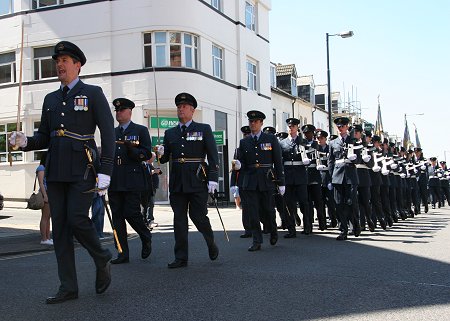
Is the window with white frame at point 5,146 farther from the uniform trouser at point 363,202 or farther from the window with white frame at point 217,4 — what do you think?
the uniform trouser at point 363,202

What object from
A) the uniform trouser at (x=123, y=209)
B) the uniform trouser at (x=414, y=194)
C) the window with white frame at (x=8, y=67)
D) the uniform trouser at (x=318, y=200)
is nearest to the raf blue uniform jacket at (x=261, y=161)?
the uniform trouser at (x=123, y=209)

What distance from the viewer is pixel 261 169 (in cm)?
884

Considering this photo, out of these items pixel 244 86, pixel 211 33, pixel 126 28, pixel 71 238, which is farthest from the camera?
pixel 244 86

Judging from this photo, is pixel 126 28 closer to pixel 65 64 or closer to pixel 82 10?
pixel 82 10

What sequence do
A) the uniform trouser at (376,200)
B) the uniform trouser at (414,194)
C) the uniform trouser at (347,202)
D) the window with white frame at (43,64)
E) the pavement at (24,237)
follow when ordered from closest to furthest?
the pavement at (24,237) < the uniform trouser at (347,202) < the uniform trouser at (376,200) < the uniform trouser at (414,194) < the window with white frame at (43,64)

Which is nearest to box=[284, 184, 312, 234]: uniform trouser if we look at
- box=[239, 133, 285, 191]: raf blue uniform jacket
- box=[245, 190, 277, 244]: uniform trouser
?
box=[245, 190, 277, 244]: uniform trouser

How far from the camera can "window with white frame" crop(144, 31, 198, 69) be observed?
24.0 meters

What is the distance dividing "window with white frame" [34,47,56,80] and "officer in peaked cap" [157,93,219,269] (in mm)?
19851

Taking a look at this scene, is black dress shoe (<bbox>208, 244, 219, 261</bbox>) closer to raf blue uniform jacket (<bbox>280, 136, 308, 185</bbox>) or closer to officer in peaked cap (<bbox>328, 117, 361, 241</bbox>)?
officer in peaked cap (<bbox>328, 117, 361, 241</bbox>)

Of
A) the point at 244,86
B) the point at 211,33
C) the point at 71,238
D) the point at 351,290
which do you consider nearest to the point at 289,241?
the point at 351,290

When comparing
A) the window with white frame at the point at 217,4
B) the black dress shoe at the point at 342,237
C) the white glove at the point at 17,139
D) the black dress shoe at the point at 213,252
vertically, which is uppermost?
the window with white frame at the point at 217,4

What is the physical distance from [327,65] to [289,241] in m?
18.2

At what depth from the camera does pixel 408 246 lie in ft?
29.5

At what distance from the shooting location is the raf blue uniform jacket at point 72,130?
505 cm
